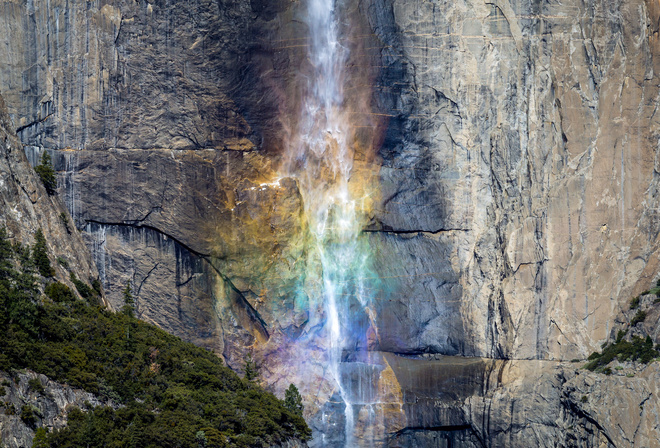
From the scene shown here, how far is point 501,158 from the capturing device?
243ft

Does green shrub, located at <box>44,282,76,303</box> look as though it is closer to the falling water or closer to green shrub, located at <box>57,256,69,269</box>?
green shrub, located at <box>57,256,69,269</box>

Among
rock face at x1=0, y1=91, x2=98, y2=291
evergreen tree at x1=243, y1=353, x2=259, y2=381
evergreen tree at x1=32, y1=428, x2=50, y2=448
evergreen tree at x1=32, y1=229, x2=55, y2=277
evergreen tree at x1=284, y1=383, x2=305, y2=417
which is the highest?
rock face at x1=0, y1=91, x2=98, y2=291

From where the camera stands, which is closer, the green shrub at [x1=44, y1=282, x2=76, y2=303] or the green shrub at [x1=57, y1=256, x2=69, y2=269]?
the green shrub at [x1=44, y1=282, x2=76, y2=303]

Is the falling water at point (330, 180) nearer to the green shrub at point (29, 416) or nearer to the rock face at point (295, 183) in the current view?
the rock face at point (295, 183)

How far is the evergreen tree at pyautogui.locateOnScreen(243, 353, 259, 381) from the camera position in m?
72.6

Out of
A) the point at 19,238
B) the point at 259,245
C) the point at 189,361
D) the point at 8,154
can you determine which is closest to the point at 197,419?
the point at 189,361

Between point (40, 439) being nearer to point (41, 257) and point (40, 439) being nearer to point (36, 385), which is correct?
point (36, 385)

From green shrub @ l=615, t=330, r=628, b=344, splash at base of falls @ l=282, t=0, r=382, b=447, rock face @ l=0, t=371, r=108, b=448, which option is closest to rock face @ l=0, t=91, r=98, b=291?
rock face @ l=0, t=371, r=108, b=448

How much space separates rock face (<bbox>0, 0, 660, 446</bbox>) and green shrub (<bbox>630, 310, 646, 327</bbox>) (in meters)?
5.05

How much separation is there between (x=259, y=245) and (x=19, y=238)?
2099 centimetres

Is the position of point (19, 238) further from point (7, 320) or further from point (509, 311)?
point (509, 311)

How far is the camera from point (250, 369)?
7312 cm

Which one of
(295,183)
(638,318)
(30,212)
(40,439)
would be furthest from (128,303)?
(638,318)

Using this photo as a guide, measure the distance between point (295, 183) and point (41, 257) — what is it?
22.9 metres
